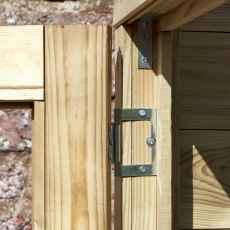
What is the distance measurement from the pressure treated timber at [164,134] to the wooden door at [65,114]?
0.15 metres

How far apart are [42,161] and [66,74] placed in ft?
0.50

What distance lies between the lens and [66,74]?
1.17 metres

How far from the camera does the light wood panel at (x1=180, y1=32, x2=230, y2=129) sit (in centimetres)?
142

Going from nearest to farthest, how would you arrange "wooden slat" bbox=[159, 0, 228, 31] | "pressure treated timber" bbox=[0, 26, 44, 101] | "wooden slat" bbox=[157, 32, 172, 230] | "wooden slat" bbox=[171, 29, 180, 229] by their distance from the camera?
"wooden slat" bbox=[159, 0, 228, 31] → "pressure treated timber" bbox=[0, 26, 44, 101] → "wooden slat" bbox=[157, 32, 172, 230] → "wooden slat" bbox=[171, 29, 180, 229]

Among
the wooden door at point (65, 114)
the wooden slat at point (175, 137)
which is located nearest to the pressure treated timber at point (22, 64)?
the wooden door at point (65, 114)

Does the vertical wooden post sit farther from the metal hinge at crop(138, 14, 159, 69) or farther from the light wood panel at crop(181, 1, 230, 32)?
the light wood panel at crop(181, 1, 230, 32)

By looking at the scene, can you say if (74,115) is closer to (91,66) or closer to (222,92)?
(91,66)

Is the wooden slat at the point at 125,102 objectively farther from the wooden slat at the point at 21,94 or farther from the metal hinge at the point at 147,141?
the wooden slat at the point at 21,94

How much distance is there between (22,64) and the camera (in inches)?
45.7

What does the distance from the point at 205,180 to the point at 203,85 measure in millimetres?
194

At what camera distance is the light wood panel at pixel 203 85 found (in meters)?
1.42

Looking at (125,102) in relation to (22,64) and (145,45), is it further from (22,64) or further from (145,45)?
(22,64)

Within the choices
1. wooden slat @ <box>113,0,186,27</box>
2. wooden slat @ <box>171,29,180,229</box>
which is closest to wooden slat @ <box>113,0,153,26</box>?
wooden slat @ <box>113,0,186,27</box>

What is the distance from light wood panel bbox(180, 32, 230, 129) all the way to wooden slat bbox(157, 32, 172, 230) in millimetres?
131
